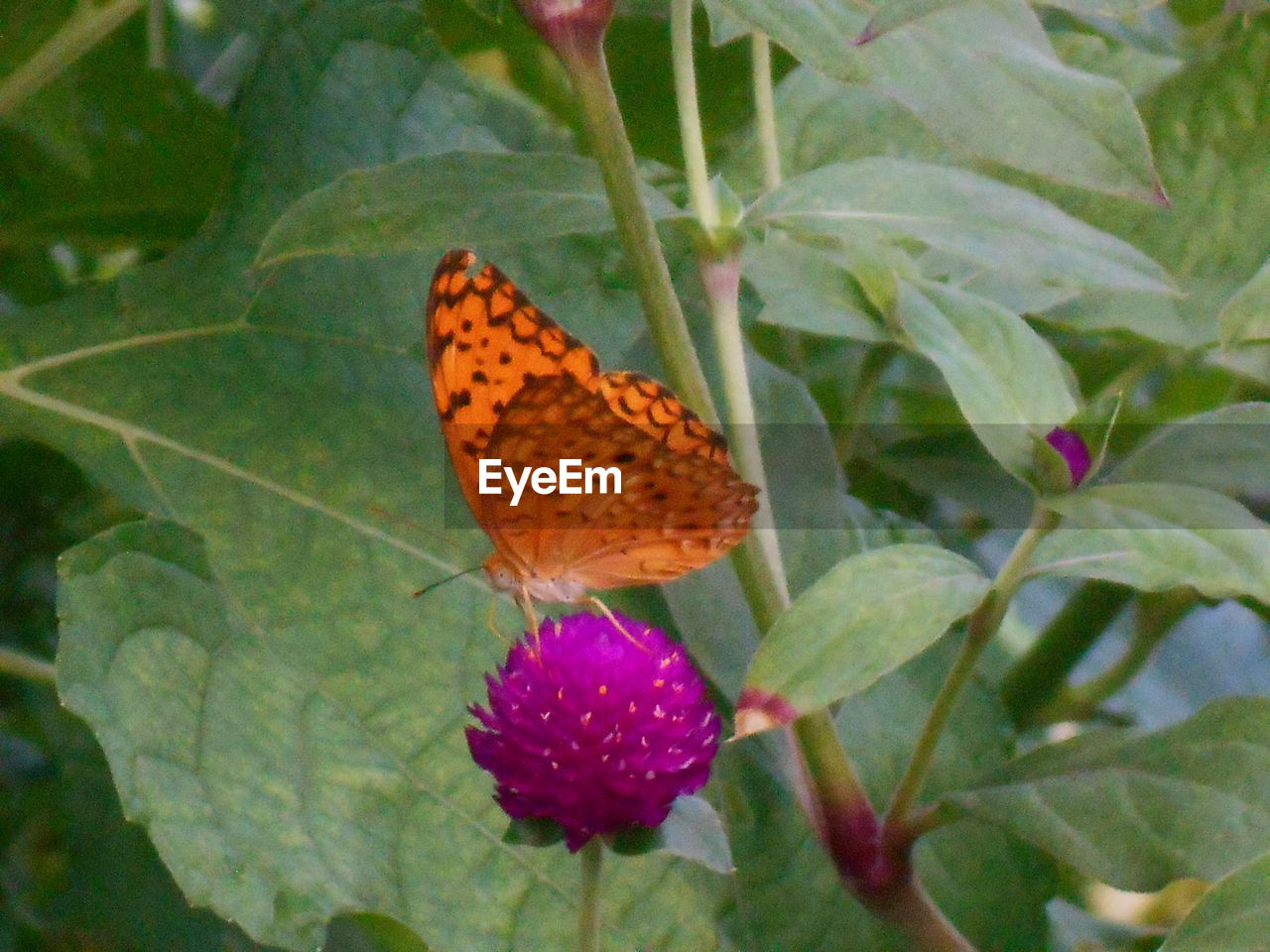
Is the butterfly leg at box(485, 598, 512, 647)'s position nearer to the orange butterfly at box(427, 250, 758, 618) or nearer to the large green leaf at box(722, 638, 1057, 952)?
the orange butterfly at box(427, 250, 758, 618)

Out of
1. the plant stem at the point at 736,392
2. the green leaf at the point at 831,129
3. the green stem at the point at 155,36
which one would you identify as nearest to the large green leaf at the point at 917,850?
the plant stem at the point at 736,392

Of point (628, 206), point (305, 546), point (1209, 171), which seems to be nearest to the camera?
point (628, 206)

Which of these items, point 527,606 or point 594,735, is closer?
point 594,735

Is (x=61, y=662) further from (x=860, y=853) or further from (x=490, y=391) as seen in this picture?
(x=860, y=853)

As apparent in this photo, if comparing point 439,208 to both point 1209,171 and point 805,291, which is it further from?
point 1209,171

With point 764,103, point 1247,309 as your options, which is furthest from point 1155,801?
point 764,103

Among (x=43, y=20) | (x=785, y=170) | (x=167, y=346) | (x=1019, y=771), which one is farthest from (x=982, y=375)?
(x=43, y=20)

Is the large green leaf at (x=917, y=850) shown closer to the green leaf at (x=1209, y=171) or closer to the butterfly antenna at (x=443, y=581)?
the butterfly antenna at (x=443, y=581)

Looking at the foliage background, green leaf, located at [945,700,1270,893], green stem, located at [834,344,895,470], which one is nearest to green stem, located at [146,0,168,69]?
the foliage background
